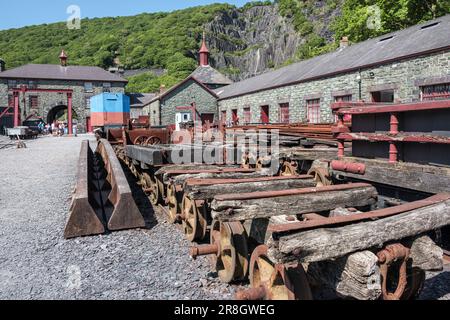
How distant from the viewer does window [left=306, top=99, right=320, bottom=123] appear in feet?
64.4

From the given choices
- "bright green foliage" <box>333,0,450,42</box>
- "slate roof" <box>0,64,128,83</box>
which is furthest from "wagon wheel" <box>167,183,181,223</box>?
"slate roof" <box>0,64,128,83</box>

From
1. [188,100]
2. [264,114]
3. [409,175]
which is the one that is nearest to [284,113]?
[264,114]

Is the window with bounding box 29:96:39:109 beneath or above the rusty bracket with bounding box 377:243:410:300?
above

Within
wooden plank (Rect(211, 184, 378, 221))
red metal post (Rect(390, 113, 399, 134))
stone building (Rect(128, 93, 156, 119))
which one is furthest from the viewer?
stone building (Rect(128, 93, 156, 119))

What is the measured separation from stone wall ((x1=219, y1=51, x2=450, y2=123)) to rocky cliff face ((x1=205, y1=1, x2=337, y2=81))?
166 ft

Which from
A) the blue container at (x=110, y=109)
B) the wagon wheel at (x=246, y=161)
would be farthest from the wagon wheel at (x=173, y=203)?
the blue container at (x=110, y=109)

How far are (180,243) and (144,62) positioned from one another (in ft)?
334

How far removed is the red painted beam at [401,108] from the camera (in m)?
3.36

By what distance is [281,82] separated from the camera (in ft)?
75.6

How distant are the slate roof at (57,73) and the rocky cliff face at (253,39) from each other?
38.5 m

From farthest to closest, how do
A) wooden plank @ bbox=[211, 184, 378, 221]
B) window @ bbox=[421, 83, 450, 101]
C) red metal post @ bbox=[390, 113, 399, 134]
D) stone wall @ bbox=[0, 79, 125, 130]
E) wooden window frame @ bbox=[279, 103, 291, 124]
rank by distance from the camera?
1. stone wall @ bbox=[0, 79, 125, 130]
2. wooden window frame @ bbox=[279, 103, 291, 124]
3. window @ bbox=[421, 83, 450, 101]
4. red metal post @ bbox=[390, 113, 399, 134]
5. wooden plank @ bbox=[211, 184, 378, 221]

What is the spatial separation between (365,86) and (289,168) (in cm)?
1115

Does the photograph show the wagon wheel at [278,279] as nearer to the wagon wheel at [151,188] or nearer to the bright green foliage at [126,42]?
the wagon wheel at [151,188]

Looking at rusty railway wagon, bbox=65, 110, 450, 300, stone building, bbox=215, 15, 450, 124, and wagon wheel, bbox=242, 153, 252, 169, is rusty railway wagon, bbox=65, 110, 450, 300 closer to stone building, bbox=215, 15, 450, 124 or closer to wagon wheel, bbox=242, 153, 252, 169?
wagon wheel, bbox=242, 153, 252, 169
